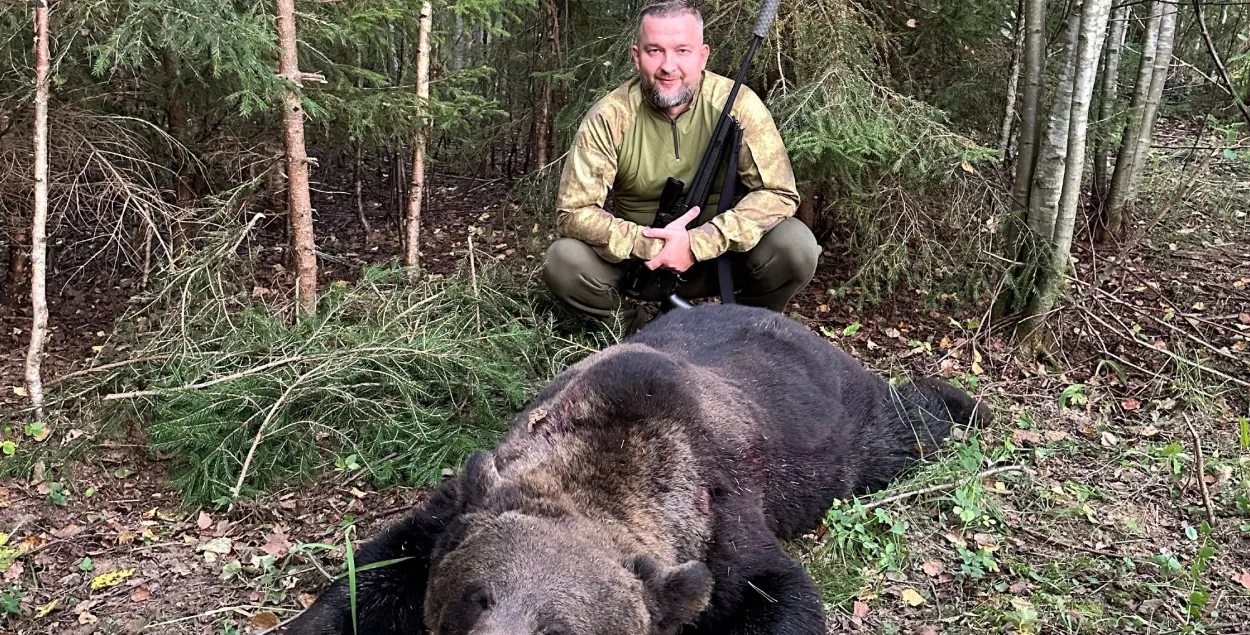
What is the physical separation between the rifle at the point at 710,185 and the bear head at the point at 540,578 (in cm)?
270

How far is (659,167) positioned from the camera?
550cm

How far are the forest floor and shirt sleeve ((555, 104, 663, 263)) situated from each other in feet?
5.06

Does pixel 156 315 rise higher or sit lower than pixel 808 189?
lower

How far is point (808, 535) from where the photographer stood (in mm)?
3873

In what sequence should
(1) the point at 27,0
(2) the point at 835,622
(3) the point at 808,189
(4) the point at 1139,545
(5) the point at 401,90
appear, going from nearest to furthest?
1. (2) the point at 835,622
2. (4) the point at 1139,545
3. (1) the point at 27,0
4. (5) the point at 401,90
5. (3) the point at 808,189

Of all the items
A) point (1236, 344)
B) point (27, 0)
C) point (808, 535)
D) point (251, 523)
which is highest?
point (27, 0)

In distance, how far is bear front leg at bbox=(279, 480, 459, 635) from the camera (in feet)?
9.96

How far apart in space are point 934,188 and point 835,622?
379 centimetres

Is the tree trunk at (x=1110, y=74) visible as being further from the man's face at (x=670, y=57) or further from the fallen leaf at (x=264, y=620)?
the fallen leaf at (x=264, y=620)

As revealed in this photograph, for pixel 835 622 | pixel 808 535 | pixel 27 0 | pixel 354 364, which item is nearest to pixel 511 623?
pixel 835 622

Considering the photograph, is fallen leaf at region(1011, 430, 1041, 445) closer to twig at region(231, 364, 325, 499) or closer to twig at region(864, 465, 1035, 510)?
twig at region(864, 465, 1035, 510)

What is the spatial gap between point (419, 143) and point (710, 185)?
214 cm

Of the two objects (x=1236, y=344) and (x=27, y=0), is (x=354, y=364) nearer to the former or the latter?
(x=27, y=0)

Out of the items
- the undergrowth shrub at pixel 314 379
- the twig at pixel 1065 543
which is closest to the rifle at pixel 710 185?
the undergrowth shrub at pixel 314 379
